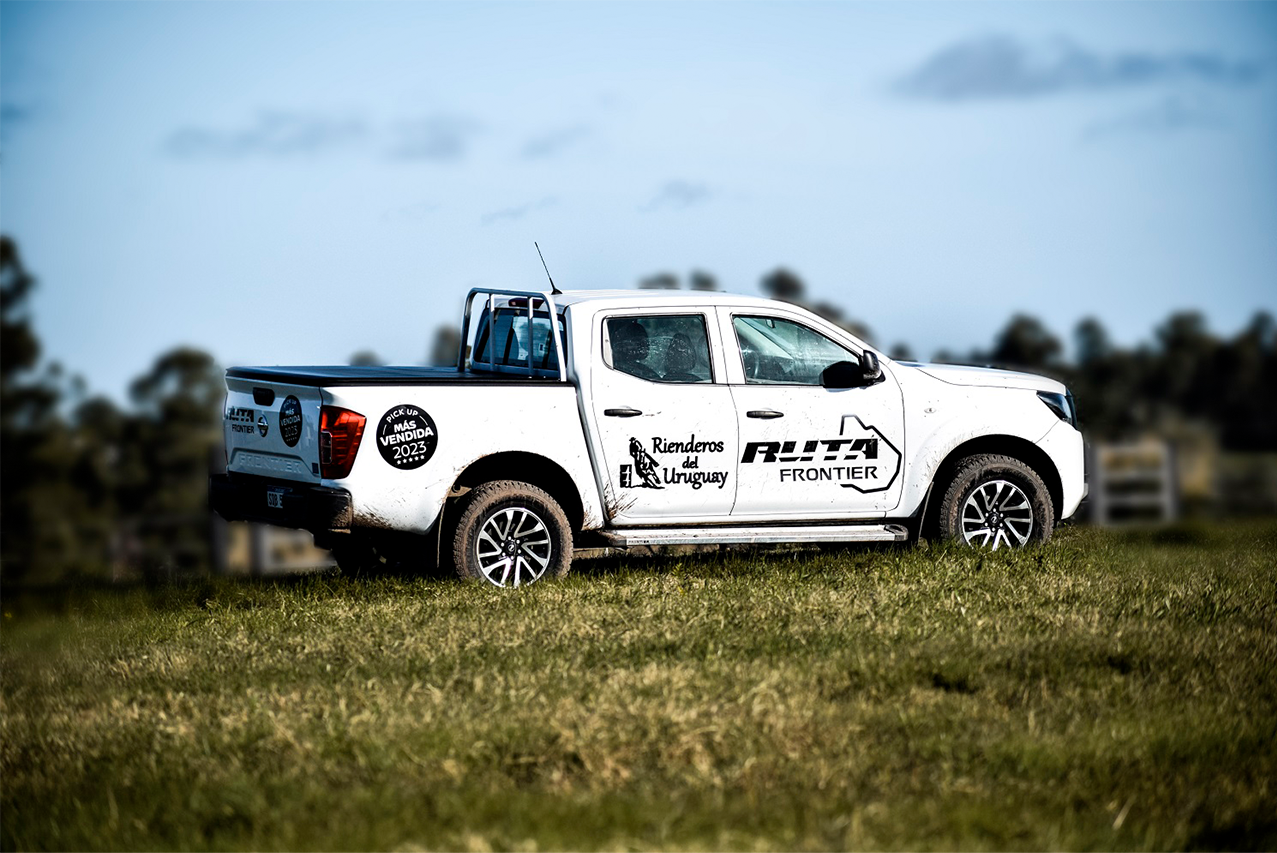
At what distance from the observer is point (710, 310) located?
33.5ft

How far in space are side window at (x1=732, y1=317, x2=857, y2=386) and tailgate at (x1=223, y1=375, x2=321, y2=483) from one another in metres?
2.73

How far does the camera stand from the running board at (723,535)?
10.0m

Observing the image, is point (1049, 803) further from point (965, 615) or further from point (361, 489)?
point (361, 489)

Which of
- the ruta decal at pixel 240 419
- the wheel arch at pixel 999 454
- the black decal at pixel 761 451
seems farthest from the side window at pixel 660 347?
the ruta decal at pixel 240 419

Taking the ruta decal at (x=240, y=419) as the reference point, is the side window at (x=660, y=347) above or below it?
above

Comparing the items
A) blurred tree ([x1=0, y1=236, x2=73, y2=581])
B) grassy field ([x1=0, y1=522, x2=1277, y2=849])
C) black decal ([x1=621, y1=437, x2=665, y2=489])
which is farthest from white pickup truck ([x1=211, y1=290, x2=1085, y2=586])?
blurred tree ([x1=0, y1=236, x2=73, y2=581])

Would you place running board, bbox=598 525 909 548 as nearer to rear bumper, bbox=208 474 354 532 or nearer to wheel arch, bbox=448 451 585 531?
wheel arch, bbox=448 451 585 531

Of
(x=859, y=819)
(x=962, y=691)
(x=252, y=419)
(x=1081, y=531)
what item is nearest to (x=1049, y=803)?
(x=859, y=819)

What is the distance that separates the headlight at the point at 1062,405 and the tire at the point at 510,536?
3466 mm

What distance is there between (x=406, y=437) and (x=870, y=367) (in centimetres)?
303

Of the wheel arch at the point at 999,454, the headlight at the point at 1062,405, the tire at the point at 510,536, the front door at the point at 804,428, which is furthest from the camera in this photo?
the headlight at the point at 1062,405

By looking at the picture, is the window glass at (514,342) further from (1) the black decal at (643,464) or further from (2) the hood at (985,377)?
(2) the hood at (985,377)

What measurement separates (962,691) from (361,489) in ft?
12.6

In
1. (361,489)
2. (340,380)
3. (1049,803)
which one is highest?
(340,380)
